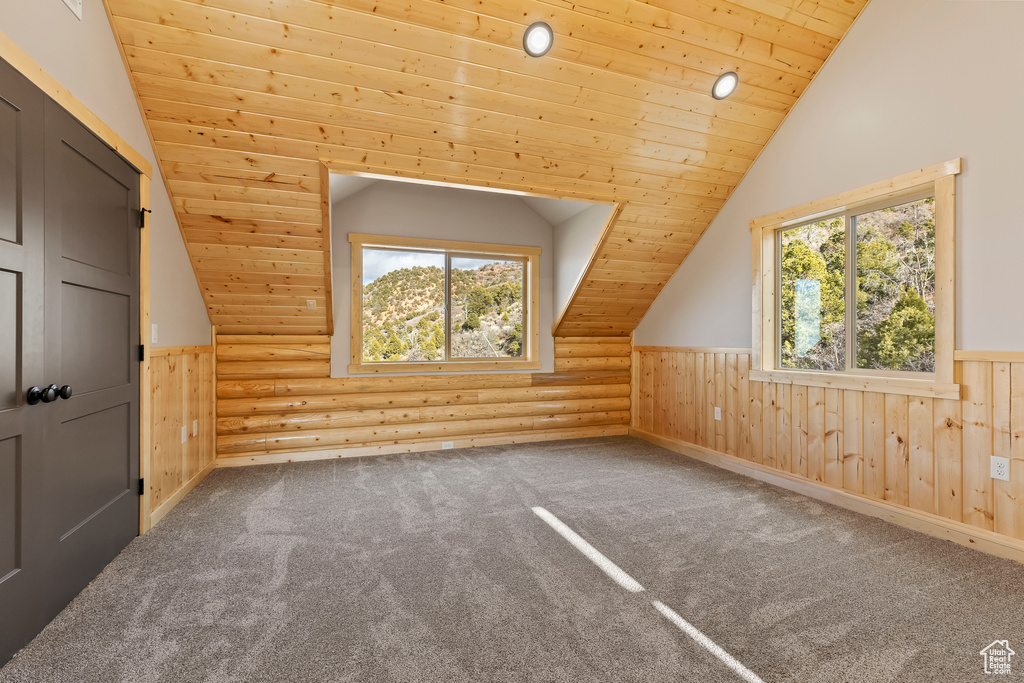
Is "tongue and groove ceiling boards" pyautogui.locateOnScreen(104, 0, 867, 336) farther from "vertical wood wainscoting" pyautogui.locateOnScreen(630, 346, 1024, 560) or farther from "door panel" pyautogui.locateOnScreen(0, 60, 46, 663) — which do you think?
"vertical wood wainscoting" pyautogui.locateOnScreen(630, 346, 1024, 560)

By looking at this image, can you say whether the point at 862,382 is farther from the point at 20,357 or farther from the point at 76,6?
the point at 76,6

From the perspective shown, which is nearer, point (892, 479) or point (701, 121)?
point (892, 479)

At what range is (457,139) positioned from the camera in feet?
10.5

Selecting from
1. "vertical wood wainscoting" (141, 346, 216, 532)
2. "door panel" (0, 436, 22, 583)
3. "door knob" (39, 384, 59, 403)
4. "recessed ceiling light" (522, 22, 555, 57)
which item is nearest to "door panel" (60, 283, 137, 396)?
"door knob" (39, 384, 59, 403)

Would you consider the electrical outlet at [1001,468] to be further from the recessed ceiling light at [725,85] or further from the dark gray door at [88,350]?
the dark gray door at [88,350]

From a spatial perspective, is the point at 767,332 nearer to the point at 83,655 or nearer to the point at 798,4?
the point at 798,4

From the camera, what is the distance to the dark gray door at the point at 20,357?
5.16 ft

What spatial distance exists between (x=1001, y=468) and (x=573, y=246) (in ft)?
11.4

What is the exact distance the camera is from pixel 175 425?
10.5 feet

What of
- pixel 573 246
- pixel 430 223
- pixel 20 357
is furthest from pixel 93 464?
pixel 573 246

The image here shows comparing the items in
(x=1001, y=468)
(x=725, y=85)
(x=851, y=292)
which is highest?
(x=725, y=85)

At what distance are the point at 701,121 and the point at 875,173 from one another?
1121 millimetres

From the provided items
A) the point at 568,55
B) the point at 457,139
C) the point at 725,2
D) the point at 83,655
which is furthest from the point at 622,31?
the point at 83,655

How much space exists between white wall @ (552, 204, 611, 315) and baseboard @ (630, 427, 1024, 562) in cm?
201
